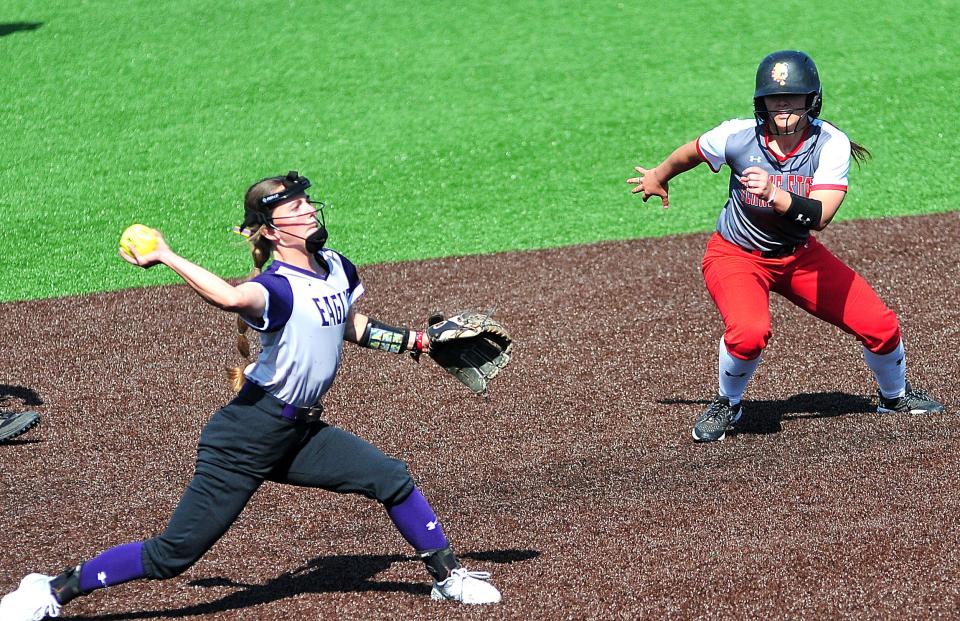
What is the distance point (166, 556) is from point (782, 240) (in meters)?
3.41

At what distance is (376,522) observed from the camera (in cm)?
553

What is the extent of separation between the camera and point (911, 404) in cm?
A: 641

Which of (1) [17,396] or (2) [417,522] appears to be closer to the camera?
(2) [417,522]

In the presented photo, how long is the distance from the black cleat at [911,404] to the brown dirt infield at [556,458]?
0.31ft

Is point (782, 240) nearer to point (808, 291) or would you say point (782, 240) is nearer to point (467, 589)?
point (808, 291)

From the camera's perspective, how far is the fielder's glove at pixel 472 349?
15.7 feet

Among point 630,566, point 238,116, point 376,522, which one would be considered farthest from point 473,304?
point 238,116

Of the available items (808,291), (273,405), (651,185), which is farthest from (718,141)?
Answer: (273,405)

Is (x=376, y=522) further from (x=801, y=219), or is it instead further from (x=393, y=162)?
(x=393, y=162)

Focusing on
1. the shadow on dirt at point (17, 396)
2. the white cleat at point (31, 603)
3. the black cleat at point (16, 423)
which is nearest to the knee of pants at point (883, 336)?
the white cleat at point (31, 603)

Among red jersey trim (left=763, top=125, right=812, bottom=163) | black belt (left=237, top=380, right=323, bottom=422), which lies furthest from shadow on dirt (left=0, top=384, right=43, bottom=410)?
red jersey trim (left=763, top=125, right=812, bottom=163)

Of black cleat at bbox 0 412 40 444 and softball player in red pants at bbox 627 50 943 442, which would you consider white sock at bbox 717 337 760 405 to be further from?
black cleat at bbox 0 412 40 444

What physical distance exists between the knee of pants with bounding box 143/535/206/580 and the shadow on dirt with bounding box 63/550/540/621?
1.10 ft

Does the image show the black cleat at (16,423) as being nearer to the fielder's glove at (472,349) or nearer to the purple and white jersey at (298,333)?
the purple and white jersey at (298,333)
